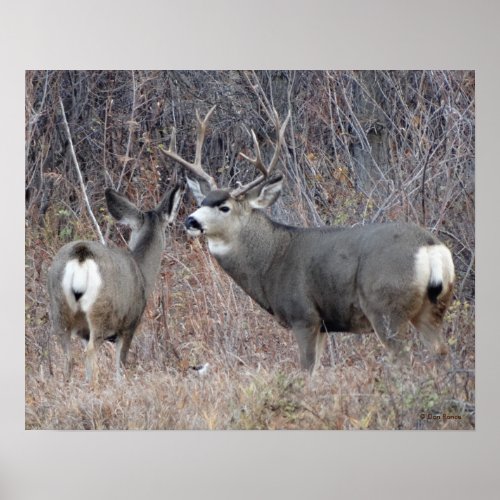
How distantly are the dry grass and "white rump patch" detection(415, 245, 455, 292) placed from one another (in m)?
0.17

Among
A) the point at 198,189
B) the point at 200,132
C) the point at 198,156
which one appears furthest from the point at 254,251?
the point at 200,132

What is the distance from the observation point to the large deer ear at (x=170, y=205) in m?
9.70

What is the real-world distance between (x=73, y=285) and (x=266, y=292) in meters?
0.97

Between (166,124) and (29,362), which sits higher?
(166,124)

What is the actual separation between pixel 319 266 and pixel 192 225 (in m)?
0.66

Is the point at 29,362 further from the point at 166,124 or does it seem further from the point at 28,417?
the point at 166,124

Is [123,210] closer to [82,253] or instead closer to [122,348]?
[82,253]

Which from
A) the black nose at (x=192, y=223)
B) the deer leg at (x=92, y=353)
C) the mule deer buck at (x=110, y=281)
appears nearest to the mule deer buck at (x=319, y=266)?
the black nose at (x=192, y=223)

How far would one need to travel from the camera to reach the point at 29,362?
957 cm

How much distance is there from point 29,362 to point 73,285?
435 mm

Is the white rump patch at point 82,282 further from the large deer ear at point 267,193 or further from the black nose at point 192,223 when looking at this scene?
the large deer ear at point 267,193

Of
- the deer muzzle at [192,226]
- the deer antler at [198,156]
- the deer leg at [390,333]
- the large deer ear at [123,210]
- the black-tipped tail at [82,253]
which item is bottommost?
the deer leg at [390,333]
